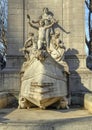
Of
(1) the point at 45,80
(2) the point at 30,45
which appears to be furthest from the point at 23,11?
(1) the point at 45,80

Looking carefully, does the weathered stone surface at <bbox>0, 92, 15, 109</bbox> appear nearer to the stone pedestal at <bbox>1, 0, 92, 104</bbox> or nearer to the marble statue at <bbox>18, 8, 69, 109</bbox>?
the marble statue at <bbox>18, 8, 69, 109</bbox>

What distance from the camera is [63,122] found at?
6.71m

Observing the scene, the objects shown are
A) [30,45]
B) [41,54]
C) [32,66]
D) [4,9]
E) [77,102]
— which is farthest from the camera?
[4,9]

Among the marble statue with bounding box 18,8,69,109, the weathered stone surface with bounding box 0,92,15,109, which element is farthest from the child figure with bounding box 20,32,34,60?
the marble statue with bounding box 18,8,69,109

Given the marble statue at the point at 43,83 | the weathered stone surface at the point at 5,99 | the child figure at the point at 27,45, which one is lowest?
the weathered stone surface at the point at 5,99

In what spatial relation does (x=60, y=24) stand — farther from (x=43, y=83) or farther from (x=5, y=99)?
(x=43, y=83)

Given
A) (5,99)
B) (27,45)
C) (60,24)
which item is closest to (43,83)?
(5,99)

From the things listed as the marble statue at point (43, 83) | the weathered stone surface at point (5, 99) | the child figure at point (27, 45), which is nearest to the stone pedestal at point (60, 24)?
the child figure at point (27, 45)

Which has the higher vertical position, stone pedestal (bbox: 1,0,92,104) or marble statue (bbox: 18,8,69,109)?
stone pedestal (bbox: 1,0,92,104)

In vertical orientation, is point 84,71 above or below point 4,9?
below

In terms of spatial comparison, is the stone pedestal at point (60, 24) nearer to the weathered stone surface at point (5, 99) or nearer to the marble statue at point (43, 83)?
the weathered stone surface at point (5, 99)

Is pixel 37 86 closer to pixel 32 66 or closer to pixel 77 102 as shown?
pixel 32 66

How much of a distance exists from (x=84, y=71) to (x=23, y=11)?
366 centimetres

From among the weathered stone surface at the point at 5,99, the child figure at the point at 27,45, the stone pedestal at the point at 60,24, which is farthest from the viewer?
the stone pedestal at the point at 60,24
